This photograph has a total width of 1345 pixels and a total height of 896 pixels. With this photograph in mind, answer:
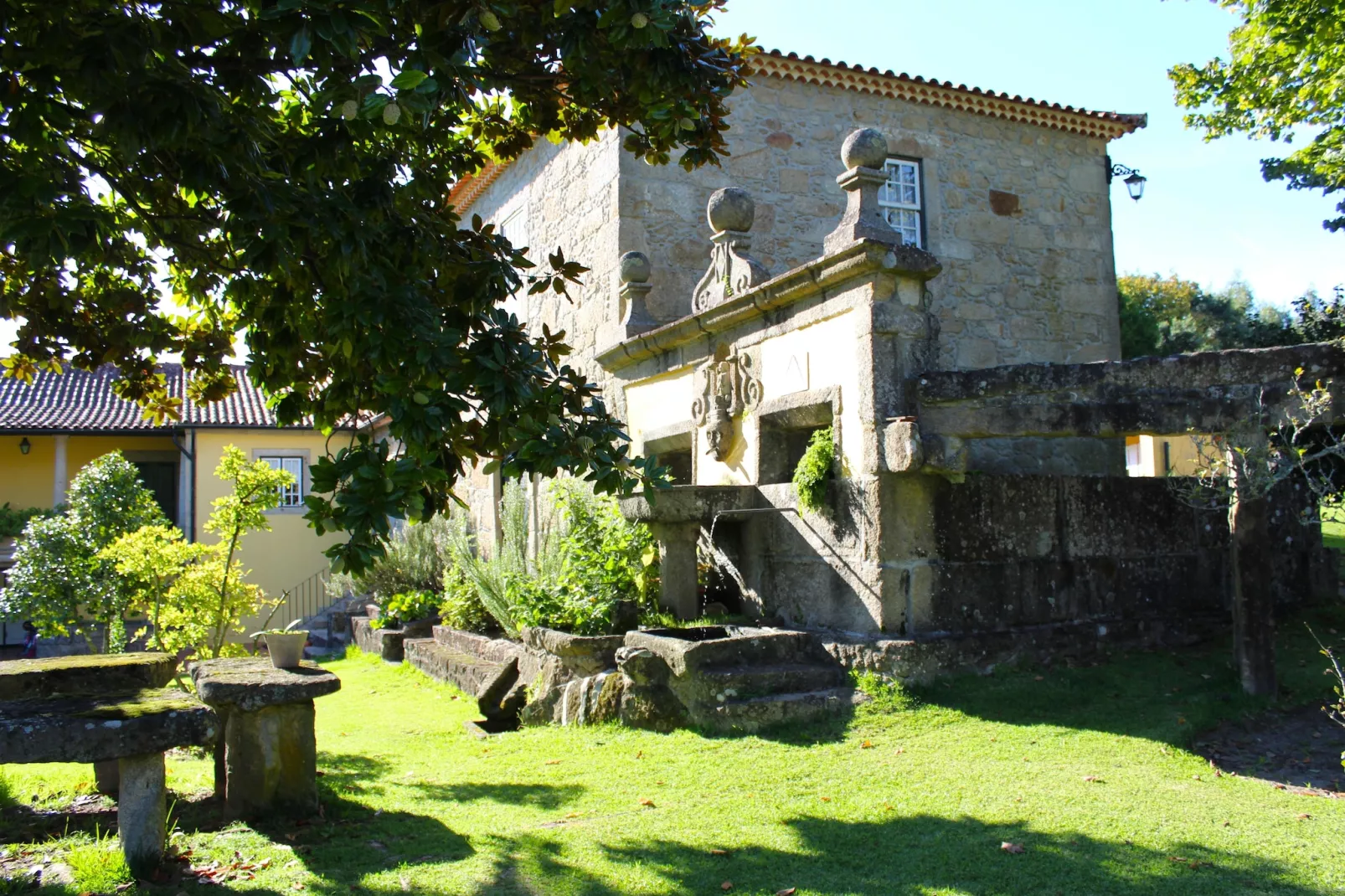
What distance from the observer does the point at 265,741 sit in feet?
14.9

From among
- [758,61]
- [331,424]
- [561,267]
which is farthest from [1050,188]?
[331,424]

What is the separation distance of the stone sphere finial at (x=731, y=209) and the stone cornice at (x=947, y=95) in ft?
9.39

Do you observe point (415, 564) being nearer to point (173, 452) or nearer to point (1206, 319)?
point (173, 452)

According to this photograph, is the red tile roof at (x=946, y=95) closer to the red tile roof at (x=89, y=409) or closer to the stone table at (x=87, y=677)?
the stone table at (x=87, y=677)

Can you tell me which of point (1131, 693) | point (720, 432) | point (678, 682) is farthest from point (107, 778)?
point (1131, 693)

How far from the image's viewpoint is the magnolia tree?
748 centimetres

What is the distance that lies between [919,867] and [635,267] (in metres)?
6.60

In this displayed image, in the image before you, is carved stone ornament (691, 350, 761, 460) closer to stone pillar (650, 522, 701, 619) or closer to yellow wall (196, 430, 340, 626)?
stone pillar (650, 522, 701, 619)

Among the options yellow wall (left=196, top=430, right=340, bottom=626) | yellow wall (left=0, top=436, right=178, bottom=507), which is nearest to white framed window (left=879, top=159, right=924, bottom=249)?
yellow wall (left=196, top=430, right=340, bottom=626)

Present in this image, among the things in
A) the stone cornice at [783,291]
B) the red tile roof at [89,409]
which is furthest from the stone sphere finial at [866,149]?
the red tile roof at [89,409]

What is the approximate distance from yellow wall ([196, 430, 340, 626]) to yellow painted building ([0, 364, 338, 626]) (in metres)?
0.02

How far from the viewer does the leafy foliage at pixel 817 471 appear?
6.78m

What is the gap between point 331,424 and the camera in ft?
13.0

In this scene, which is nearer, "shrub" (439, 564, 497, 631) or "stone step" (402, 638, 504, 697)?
"stone step" (402, 638, 504, 697)
